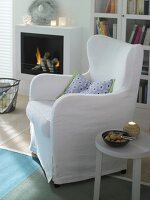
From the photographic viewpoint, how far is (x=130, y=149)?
2428 millimetres

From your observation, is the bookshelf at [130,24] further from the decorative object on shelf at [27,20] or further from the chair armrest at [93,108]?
the chair armrest at [93,108]

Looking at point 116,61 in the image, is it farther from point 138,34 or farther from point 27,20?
point 27,20

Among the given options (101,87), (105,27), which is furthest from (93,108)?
(105,27)

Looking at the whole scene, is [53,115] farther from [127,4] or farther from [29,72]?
[29,72]

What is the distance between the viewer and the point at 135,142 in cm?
253

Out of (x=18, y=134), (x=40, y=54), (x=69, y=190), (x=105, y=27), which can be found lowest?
(x=69, y=190)

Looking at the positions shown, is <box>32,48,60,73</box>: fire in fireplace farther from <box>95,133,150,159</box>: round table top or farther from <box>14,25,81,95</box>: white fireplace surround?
<box>95,133,150,159</box>: round table top

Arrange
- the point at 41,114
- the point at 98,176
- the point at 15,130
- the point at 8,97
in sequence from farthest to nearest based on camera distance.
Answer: the point at 8,97
the point at 15,130
the point at 41,114
the point at 98,176

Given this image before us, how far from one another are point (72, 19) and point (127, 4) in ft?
3.15

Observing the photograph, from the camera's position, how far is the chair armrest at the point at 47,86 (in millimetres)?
3350

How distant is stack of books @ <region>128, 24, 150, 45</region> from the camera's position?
160 inches

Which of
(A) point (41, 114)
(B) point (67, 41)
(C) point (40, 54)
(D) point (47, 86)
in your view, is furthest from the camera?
(C) point (40, 54)

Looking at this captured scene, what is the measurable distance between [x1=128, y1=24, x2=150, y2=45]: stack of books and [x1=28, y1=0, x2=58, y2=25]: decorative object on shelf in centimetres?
115

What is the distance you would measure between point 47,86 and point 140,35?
1.29 meters
